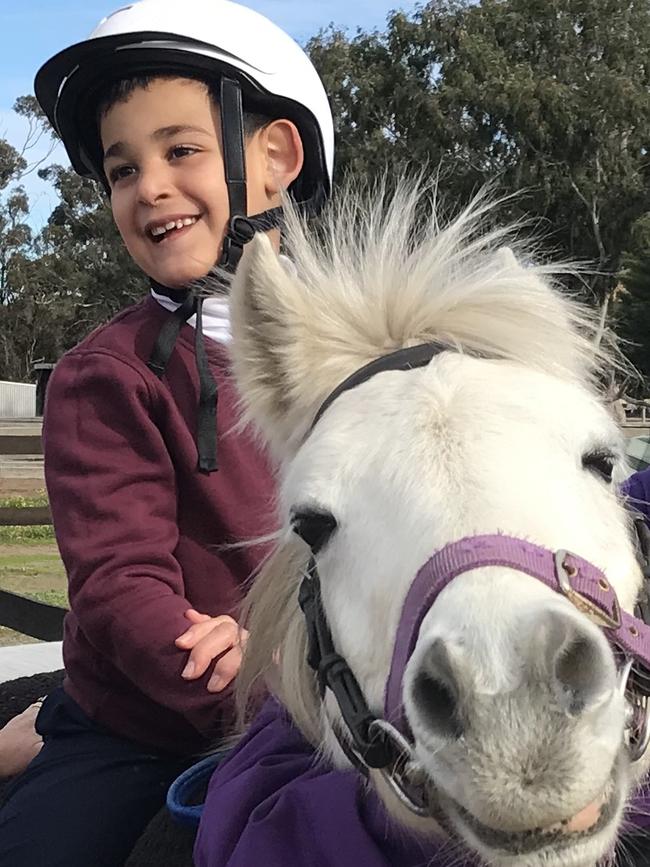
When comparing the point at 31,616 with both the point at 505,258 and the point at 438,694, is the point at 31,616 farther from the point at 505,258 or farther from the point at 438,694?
the point at 438,694

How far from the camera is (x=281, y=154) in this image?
2.43 m

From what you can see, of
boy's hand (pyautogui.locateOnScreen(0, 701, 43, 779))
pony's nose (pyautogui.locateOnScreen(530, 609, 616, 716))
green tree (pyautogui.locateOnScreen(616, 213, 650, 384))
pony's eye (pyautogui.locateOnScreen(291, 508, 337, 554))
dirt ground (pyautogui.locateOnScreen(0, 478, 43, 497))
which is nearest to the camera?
pony's nose (pyautogui.locateOnScreen(530, 609, 616, 716))

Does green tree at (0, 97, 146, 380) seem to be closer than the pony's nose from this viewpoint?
No

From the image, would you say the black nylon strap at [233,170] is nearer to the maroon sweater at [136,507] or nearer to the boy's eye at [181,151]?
the boy's eye at [181,151]

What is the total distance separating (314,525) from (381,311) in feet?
1.33

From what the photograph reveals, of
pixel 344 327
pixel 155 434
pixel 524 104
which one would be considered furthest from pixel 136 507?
pixel 524 104

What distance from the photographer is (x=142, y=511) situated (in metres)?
1.96

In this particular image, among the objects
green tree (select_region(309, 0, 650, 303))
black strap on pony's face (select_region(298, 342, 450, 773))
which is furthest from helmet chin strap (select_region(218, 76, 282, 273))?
green tree (select_region(309, 0, 650, 303))

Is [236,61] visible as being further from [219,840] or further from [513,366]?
[219,840]

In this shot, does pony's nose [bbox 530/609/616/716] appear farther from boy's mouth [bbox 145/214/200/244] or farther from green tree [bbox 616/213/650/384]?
green tree [bbox 616/213/650/384]

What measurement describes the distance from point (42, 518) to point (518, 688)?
8041mm

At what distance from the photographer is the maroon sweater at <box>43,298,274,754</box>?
6.20 feet

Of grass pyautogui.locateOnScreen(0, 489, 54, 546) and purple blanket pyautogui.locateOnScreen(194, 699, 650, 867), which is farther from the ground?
purple blanket pyautogui.locateOnScreen(194, 699, 650, 867)

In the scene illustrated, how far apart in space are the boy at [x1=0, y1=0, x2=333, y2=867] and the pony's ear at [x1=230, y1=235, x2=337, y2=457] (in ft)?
1.23
